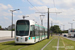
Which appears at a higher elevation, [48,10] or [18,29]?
[48,10]

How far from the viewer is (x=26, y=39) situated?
20.2 meters

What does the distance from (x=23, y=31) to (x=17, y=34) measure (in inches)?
32.2

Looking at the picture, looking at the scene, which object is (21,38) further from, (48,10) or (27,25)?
(48,10)

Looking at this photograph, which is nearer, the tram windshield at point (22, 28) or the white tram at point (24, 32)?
the white tram at point (24, 32)

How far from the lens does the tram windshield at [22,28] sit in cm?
2038

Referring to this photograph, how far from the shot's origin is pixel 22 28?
20453 mm

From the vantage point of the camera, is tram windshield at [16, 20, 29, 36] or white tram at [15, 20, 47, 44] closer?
white tram at [15, 20, 47, 44]

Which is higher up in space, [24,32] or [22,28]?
[22,28]

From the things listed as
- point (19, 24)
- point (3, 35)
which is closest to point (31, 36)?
point (19, 24)

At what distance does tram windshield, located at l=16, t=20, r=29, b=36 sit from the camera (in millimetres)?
20375

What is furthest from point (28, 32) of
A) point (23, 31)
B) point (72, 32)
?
point (72, 32)

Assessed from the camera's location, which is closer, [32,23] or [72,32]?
[32,23]

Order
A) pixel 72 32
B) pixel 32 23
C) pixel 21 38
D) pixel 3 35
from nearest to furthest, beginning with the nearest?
pixel 21 38
pixel 32 23
pixel 3 35
pixel 72 32

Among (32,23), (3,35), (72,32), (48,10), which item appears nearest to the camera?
(32,23)
